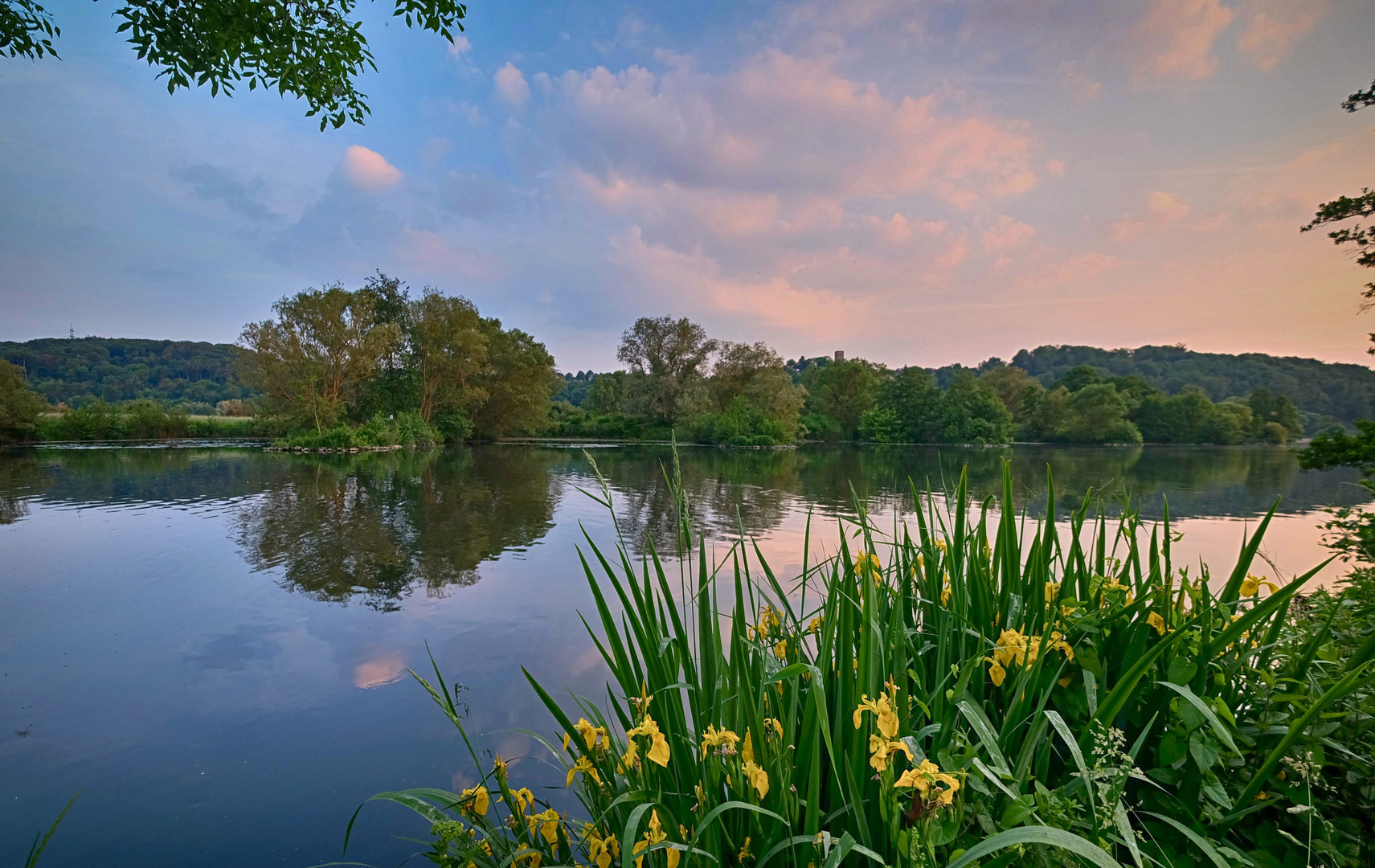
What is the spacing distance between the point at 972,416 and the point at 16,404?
170 ft

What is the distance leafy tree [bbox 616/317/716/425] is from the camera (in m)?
39.9

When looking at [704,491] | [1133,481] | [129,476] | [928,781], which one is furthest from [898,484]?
[129,476]

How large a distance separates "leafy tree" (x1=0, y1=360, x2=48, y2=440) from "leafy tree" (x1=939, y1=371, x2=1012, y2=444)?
49906 mm

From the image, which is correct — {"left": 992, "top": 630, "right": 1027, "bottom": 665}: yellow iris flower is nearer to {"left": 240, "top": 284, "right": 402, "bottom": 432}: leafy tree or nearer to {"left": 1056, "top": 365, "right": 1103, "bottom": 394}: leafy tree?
{"left": 240, "top": 284, "right": 402, "bottom": 432}: leafy tree

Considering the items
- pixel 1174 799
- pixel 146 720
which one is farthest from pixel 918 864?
pixel 146 720

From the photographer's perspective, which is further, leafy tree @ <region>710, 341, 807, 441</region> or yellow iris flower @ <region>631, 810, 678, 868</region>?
leafy tree @ <region>710, 341, 807, 441</region>

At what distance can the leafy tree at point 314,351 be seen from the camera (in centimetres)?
2556

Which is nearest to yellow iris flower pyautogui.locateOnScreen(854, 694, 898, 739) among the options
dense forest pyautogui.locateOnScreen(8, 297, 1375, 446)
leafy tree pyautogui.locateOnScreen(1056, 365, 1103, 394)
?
dense forest pyautogui.locateOnScreen(8, 297, 1375, 446)

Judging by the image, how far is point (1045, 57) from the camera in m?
8.12

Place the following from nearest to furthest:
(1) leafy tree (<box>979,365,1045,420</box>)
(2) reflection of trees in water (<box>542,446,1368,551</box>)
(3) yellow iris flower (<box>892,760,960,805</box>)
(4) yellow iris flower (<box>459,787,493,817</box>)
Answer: (3) yellow iris flower (<box>892,760,960,805</box>) → (4) yellow iris flower (<box>459,787,493,817</box>) → (2) reflection of trees in water (<box>542,446,1368,551</box>) → (1) leafy tree (<box>979,365,1045,420</box>)

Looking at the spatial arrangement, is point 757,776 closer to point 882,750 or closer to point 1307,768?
point 882,750

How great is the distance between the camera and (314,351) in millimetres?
26406

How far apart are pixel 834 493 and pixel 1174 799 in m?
13.5

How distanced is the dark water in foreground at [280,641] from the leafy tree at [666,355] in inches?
1076
